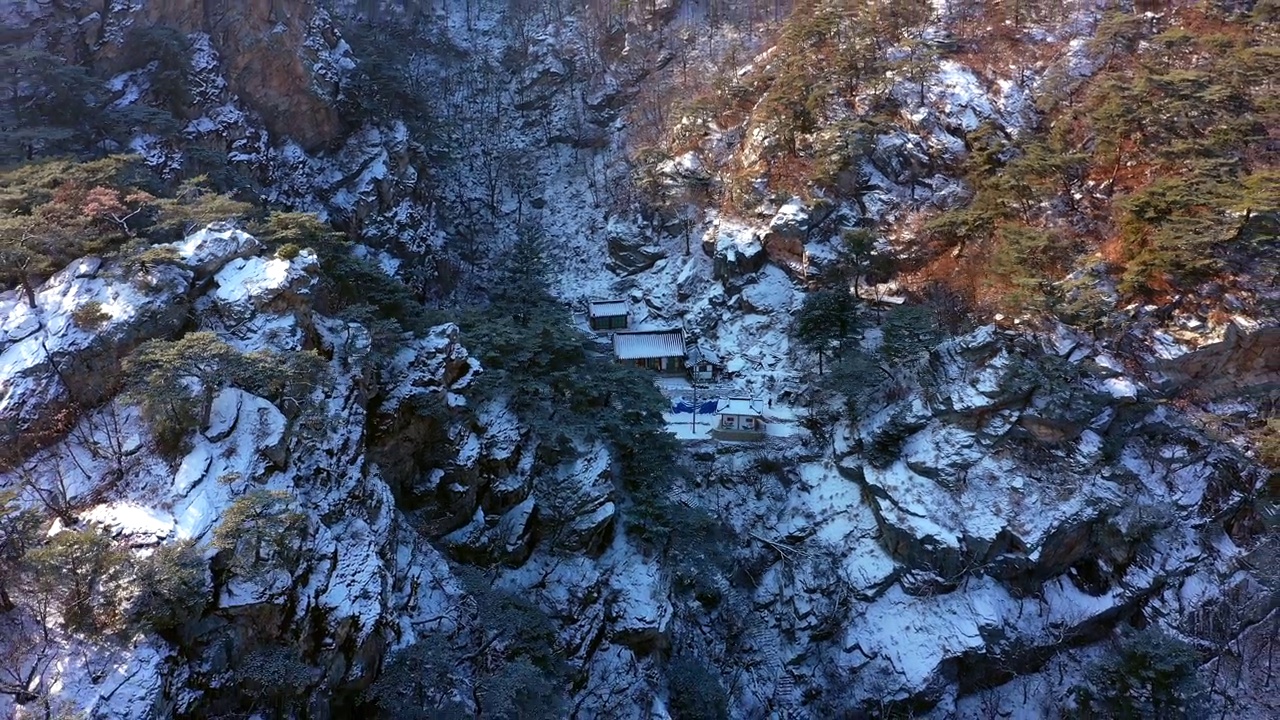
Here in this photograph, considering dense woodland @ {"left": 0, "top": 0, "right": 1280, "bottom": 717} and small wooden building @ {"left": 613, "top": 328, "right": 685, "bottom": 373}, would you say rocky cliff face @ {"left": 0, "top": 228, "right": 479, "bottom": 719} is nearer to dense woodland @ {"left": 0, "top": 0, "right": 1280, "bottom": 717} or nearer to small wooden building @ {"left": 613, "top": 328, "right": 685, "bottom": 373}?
dense woodland @ {"left": 0, "top": 0, "right": 1280, "bottom": 717}

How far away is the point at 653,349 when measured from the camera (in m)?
33.0

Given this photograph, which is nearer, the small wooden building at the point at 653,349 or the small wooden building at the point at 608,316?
the small wooden building at the point at 653,349

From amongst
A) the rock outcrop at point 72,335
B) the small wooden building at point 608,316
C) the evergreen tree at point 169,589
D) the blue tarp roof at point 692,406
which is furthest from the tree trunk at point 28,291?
the small wooden building at point 608,316

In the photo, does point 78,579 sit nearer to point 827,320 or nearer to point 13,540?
point 13,540

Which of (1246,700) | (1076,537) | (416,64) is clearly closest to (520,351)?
(1076,537)

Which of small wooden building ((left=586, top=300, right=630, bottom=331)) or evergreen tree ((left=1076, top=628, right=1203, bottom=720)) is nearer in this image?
evergreen tree ((left=1076, top=628, right=1203, bottom=720))

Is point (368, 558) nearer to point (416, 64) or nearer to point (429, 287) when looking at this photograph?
point (429, 287)

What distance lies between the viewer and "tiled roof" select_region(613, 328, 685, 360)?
108 ft

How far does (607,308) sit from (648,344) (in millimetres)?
4082

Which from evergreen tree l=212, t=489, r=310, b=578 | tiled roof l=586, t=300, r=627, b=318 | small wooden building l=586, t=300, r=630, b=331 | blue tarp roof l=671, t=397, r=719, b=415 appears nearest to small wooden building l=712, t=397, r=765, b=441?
blue tarp roof l=671, t=397, r=719, b=415

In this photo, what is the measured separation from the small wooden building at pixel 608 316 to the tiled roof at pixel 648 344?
213 cm

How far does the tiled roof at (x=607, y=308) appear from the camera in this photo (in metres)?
35.8

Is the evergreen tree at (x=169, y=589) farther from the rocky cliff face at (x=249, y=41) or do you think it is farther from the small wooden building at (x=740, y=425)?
the rocky cliff face at (x=249, y=41)

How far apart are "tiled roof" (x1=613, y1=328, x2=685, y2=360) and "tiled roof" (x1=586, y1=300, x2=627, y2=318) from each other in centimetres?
219
